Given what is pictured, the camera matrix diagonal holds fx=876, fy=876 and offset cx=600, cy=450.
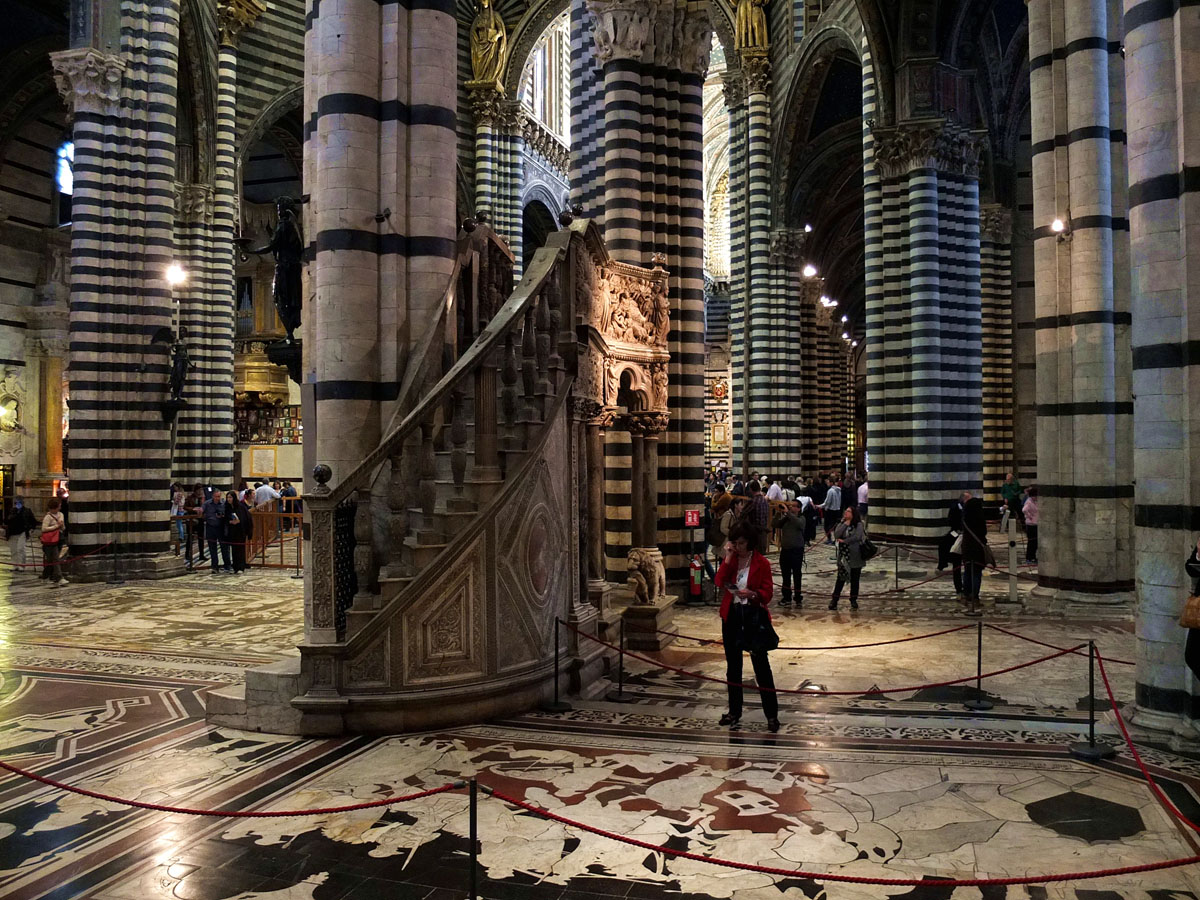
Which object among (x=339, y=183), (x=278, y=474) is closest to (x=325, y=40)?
(x=339, y=183)

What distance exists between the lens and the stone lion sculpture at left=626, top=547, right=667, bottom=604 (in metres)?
10.6

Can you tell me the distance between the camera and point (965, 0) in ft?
63.3

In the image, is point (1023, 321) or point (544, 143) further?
point (544, 143)

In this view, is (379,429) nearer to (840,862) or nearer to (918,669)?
(840,862)

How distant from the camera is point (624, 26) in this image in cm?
1359

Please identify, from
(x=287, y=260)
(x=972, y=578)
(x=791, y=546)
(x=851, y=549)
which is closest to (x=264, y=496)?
(x=287, y=260)

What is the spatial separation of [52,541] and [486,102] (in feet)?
66.1

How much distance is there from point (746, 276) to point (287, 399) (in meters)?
16.7

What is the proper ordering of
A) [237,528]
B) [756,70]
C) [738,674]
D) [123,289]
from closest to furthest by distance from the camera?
[738,674] → [123,289] → [237,528] → [756,70]

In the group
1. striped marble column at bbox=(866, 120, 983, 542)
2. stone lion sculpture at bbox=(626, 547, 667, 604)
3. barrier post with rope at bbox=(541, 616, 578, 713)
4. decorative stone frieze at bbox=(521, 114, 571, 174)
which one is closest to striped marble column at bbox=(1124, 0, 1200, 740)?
barrier post with rope at bbox=(541, 616, 578, 713)

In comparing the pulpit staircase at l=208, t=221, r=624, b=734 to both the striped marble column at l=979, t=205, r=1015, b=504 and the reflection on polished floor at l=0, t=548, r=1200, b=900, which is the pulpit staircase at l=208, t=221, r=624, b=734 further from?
the striped marble column at l=979, t=205, r=1015, b=504

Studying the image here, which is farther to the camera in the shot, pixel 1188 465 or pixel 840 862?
pixel 1188 465

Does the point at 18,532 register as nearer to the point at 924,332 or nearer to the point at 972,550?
the point at 972,550

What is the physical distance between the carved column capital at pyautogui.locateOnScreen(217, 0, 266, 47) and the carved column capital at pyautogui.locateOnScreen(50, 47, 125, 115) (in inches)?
272
